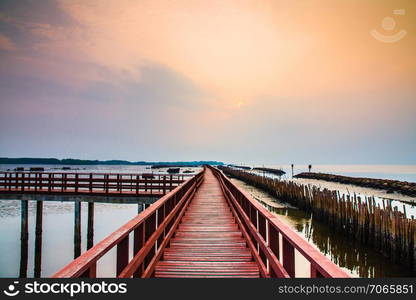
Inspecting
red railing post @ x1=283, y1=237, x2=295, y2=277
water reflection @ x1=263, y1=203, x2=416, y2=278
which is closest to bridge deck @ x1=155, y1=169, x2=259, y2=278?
red railing post @ x1=283, y1=237, x2=295, y2=277

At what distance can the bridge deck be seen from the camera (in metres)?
5.23

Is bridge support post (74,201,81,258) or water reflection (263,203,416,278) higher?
water reflection (263,203,416,278)

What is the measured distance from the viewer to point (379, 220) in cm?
1036

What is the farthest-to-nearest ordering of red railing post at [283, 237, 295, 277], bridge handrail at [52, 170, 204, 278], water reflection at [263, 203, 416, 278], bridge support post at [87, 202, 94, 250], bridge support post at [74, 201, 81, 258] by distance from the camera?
bridge support post at [87, 202, 94, 250]
bridge support post at [74, 201, 81, 258]
water reflection at [263, 203, 416, 278]
red railing post at [283, 237, 295, 277]
bridge handrail at [52, 170, 204, 278]

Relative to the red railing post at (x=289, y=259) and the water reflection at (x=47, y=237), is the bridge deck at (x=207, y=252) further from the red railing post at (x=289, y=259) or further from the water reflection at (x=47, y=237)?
the water reflection at (x=47, y=237)

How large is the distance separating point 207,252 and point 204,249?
0.72 feet

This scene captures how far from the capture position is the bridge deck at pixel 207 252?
523 cm

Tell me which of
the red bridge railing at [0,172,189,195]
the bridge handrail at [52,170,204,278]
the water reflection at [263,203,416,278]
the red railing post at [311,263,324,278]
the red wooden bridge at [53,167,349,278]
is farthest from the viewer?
the red bridge railing at [0,172,189,195]

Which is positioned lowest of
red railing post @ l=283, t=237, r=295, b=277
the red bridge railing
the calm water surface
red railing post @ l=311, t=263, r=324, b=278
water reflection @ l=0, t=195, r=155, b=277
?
water reflection @ l=0, t=195, r=155, b=277

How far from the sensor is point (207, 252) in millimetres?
6371

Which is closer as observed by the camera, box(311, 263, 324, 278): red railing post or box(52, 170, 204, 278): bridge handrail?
box(52, 170, 204, 278): bridge handrail

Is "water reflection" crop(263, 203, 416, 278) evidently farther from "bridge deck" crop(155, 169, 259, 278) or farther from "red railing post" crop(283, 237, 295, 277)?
"red railing post" crop(283, 237, 295, 277)

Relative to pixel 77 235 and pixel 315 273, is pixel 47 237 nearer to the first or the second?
pixel 77 235

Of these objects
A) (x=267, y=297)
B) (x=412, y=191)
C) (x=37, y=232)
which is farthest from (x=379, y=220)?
(x=412, y=191)
